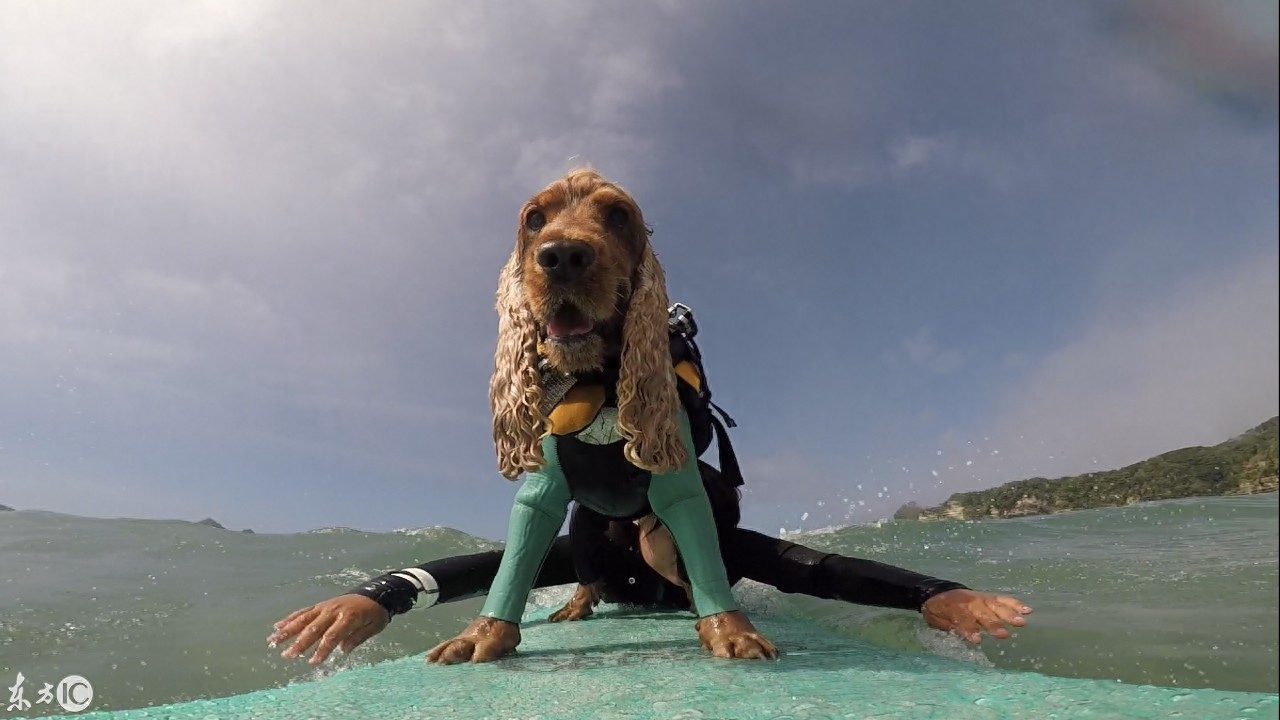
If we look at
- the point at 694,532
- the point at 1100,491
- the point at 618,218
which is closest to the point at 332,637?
the point at 694,532

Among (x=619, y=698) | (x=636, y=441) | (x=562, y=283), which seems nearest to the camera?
(x=619, y=698)

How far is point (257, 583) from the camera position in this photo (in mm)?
7176

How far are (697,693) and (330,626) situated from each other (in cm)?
163

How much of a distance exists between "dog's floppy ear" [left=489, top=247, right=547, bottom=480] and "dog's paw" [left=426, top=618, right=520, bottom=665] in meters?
0.61

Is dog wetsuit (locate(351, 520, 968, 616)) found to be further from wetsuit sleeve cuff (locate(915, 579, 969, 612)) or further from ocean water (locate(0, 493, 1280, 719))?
ocean water (locate(0, 493, 1280, 719))

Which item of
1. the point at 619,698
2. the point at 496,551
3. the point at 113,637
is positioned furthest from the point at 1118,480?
the point at 113,637

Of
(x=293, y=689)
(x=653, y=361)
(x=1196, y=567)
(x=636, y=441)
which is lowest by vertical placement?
(x=1196, y=567)

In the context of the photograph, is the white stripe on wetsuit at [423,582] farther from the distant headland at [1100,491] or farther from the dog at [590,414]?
the distant headland at [1100,491]

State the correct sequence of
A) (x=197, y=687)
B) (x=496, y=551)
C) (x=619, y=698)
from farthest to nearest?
(x=496, y=551) < (x=197, y=687) < (x=619, y=698)

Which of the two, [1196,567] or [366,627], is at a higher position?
[366,627]

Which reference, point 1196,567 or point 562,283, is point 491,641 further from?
point 1196,567

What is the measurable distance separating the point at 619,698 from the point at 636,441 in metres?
1.05

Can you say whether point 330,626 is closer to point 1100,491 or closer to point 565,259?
point 565,259

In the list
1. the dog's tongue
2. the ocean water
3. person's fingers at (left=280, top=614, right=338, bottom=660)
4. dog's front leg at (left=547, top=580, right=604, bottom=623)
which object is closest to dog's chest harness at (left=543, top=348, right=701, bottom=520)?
the dog's tongue
